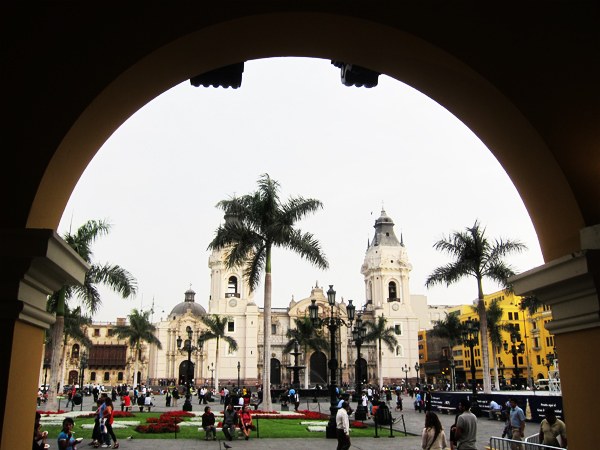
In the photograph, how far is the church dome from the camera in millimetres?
74438

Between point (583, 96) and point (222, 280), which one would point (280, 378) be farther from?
point (583, 96)

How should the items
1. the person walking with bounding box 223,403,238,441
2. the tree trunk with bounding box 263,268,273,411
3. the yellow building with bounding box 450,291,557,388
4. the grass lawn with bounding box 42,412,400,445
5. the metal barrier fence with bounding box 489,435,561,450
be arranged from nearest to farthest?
the metal barrier fence with bounding box 489,435,561,450 → the person walking with bounding box 223,403,238,441 → the grass lawn with bounding box 42,412,400,445 → the tree trunk with bounding box 263,268,273,411 → the yellow building with bounding box 450,291,557,388

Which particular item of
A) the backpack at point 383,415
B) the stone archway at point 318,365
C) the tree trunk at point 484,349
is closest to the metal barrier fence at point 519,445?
the backpack at point 383,415

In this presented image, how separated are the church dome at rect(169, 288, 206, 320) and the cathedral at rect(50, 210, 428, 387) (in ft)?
0.67

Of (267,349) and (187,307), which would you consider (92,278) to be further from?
(187,307)

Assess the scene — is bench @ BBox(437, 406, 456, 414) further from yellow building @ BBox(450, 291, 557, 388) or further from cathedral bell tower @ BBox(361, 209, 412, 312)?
cathedral bell tower @ BBox(361, 209, 412, 312)

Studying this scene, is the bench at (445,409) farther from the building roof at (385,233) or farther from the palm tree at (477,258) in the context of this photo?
the building roof at (385,233)

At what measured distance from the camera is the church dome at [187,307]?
244 ft

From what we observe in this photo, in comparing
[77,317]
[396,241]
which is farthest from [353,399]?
[396,241]

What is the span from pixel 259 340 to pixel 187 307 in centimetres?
1481

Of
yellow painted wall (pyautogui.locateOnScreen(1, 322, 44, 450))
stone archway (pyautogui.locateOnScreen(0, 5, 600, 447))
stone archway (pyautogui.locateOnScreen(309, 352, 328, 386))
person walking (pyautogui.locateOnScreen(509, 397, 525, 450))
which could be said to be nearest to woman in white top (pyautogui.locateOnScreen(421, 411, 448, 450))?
stone archway (pyautogui.locateOnScreen(0, 5, 600, 447))

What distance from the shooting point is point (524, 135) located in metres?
4.49

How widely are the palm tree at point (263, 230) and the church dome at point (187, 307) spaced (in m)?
51.7

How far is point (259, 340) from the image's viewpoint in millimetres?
65438
